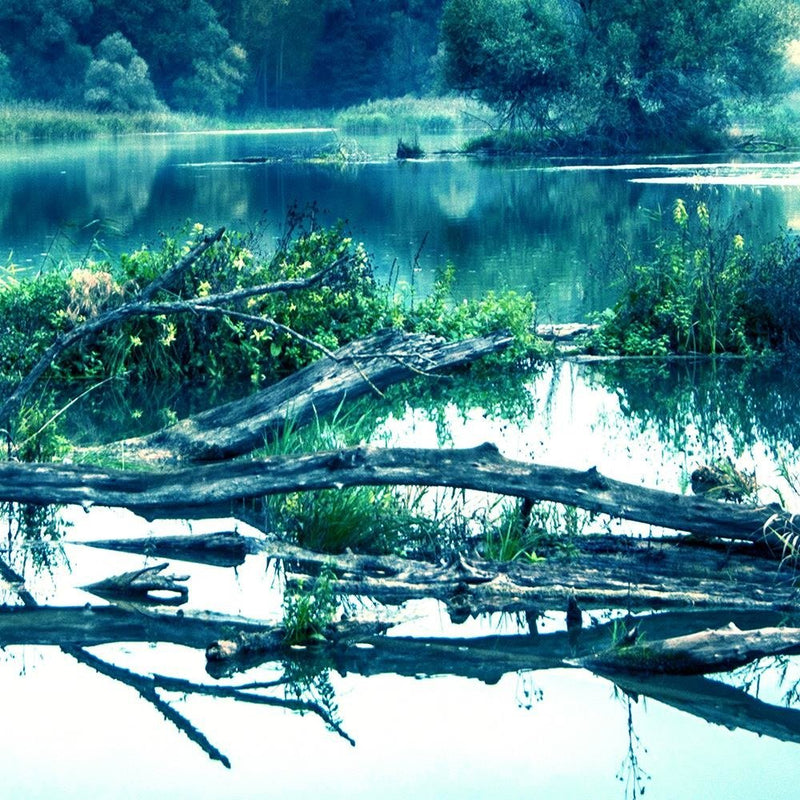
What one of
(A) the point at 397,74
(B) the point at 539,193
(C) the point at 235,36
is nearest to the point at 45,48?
(C) the point at 235,36

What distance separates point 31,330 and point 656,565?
635 centimetres

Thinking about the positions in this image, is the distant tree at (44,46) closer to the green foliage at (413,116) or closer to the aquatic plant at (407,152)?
the green foliage at (413,116)

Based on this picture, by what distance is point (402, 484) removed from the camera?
7352 mm

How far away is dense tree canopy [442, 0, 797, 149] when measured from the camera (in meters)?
42.9

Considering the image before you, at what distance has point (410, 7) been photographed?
277 ft

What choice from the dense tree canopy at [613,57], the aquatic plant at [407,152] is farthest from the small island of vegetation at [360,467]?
the dense tree canopy at [613,57]

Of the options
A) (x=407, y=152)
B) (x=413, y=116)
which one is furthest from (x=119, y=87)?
(x=407, y=152)

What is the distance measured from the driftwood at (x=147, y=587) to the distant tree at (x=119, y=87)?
64.6 metres

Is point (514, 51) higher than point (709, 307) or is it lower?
higher

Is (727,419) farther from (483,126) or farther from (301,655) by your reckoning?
(483,126)

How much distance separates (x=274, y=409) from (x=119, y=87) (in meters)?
63.6

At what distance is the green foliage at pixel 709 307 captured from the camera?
13398 millimetres

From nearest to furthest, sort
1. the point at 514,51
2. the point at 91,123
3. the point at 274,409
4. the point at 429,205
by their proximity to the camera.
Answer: the point at 274,409 < the point at 429,205 < the point at 514,51 < the point at 91,123

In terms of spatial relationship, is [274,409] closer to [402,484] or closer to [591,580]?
[402,484]
